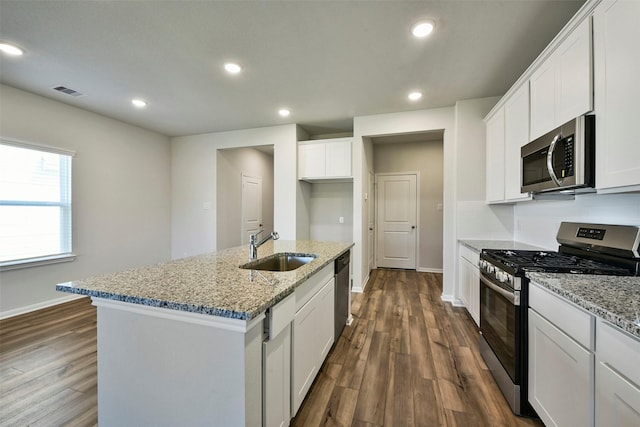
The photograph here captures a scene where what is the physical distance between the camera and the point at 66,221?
3551 mm

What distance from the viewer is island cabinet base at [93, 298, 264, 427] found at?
3.33 feet

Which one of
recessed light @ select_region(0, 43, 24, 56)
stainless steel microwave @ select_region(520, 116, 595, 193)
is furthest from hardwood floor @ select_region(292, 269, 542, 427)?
recessed light @ select_region(0, 43, 24, 56)

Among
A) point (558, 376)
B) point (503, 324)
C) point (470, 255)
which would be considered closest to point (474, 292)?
A: point (470, 255)

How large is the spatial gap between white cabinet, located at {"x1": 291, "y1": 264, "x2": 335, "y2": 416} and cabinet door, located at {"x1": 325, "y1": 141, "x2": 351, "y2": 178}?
237cm

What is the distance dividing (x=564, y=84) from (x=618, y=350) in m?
1.66

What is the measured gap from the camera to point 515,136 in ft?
8.16

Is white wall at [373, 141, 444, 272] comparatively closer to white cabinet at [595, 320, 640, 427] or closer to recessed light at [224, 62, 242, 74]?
recessed light at [224, 62, 242, 74]

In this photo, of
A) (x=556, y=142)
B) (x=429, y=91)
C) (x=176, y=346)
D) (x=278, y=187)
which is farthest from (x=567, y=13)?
(x=278, y=187)

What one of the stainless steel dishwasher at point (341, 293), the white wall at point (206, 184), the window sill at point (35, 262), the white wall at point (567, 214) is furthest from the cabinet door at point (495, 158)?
the window sill at point (35, 262)

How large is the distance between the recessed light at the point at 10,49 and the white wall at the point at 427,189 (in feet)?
17.4

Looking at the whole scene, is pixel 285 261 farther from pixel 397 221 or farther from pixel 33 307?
pixel 397 221

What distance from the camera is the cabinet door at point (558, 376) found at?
1.09 metres

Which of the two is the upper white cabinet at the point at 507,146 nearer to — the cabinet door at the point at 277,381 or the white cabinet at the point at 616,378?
the white cabinet at the point at 616,378

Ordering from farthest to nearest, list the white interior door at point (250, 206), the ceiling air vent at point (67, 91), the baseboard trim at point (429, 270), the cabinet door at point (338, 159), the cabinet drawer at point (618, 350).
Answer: the white interior door at point (250, 206) → the baseboard trim at point (429, 270) → the cabinet door at point (338, 159) → the ceiling air vent at point (67, 91) → the cabinet drawer at point (618, 350)
